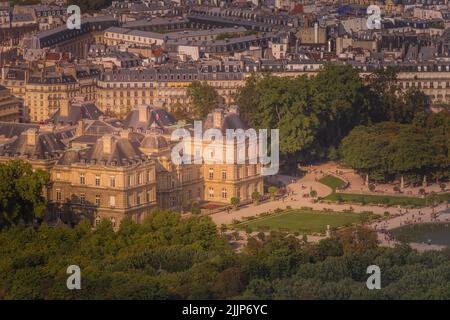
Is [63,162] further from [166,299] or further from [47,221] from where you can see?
[166,299]

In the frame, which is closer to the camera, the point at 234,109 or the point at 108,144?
the point at 108,144

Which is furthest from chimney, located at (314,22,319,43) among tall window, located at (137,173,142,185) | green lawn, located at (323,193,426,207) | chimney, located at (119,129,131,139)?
tall window, located at (137,173,142,185)

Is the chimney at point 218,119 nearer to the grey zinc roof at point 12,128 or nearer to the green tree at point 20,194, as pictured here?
the grey zinc roof at point 12,128

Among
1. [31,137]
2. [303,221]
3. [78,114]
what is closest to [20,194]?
[31,137]

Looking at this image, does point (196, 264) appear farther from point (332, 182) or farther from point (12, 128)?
point (332, 182)

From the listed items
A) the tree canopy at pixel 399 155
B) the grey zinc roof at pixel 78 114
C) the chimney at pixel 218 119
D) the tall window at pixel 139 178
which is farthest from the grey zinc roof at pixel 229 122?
the tall window at pixel 139 178

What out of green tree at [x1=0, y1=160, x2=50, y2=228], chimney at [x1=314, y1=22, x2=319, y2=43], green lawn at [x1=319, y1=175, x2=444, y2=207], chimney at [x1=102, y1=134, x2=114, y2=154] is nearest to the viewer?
green tree at [x1=0, y1=160, x2=50, y2=228]

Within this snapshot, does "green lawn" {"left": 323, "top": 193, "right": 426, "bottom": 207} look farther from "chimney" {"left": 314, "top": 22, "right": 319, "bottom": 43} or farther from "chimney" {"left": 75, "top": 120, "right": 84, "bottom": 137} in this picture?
"chimney" {"left": 314, "top": 22, "right": 319, "bottom": 43}

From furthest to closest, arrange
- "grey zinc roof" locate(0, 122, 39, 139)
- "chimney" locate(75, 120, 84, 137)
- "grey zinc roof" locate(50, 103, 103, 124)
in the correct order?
"grey zinc roof" locate(50, 103, 103, 124) < "grey zinc roof" locate(0, 122, 39, 139) < "chimney" locate(75, 120, 84, 137)
